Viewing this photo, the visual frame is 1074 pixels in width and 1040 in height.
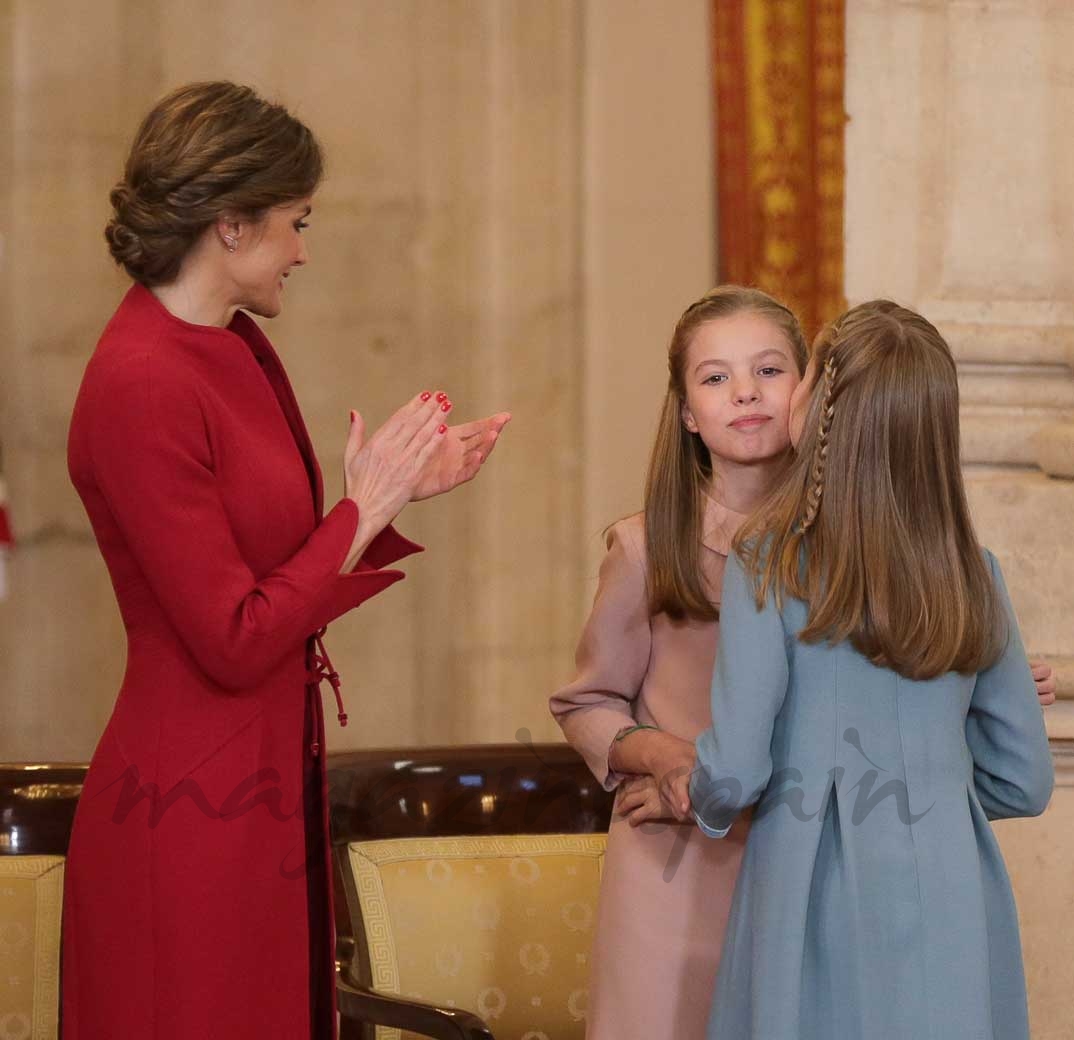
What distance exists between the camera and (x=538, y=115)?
444 cm

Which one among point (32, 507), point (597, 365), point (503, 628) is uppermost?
point (597, 365)

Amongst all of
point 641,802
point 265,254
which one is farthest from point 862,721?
point 265,254

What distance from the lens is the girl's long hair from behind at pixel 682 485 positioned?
2.47 m

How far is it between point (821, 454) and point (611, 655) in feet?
1.82

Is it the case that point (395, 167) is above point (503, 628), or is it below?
above

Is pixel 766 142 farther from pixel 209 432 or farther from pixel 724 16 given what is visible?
pixel 209 432

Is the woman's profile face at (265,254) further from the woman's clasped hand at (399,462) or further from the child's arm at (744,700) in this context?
the child's arm at (744,700)

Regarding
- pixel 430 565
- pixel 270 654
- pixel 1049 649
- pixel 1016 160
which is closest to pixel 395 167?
pixel 430 565

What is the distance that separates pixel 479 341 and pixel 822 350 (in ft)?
7.83

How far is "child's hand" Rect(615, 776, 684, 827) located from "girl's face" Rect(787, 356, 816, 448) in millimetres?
566

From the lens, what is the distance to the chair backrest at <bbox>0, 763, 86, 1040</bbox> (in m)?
2.93

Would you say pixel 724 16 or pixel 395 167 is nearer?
pixel 724 16

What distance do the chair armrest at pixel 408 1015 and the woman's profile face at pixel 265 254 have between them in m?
1.12

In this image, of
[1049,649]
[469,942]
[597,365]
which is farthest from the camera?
[597,365]
